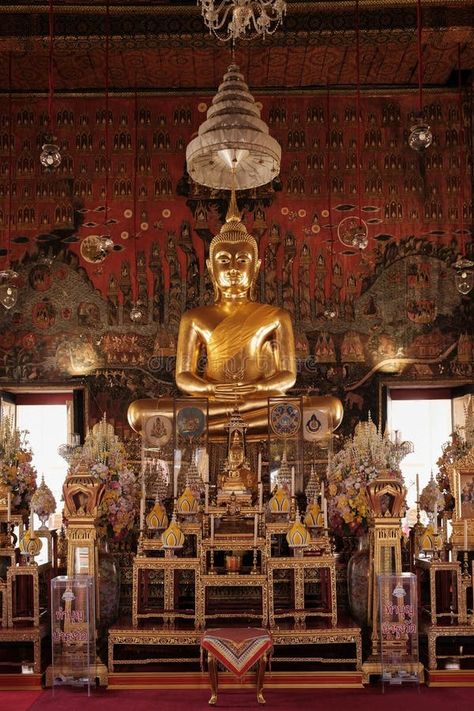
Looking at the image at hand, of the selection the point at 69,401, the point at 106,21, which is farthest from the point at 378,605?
the point at 106,21

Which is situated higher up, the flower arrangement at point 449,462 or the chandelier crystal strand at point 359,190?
the chandelier crystal strand at point 359,190

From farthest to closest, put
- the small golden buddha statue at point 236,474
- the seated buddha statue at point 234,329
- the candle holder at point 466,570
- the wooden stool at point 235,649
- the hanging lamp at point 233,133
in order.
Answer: the seated buddha statue at point 234,329 → the hanging lamp at point 233,133 → the small golden buddha statue at point 236,474 → the candle holder at point 466,570 → the wooden stool at point 235,649

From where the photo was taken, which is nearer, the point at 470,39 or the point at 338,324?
the point at 470,39

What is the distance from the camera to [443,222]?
9367 millimetres

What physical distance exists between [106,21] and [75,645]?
5528 mm

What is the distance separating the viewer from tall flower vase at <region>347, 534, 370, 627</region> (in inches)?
217

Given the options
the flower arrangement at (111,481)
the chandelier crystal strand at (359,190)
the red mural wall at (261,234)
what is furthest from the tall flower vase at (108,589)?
the red mural wall at (261,234)

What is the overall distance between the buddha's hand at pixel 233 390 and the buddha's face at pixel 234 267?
115cm

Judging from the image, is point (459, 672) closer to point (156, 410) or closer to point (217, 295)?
point (156, 410)

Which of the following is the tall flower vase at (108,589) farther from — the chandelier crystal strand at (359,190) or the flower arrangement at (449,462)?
the chandelier crystal strand at (359,190)

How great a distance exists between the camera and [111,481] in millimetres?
5953

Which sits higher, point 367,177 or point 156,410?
point 367,177

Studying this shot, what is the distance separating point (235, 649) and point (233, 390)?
11.3 ft

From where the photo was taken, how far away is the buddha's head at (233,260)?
337 inches
